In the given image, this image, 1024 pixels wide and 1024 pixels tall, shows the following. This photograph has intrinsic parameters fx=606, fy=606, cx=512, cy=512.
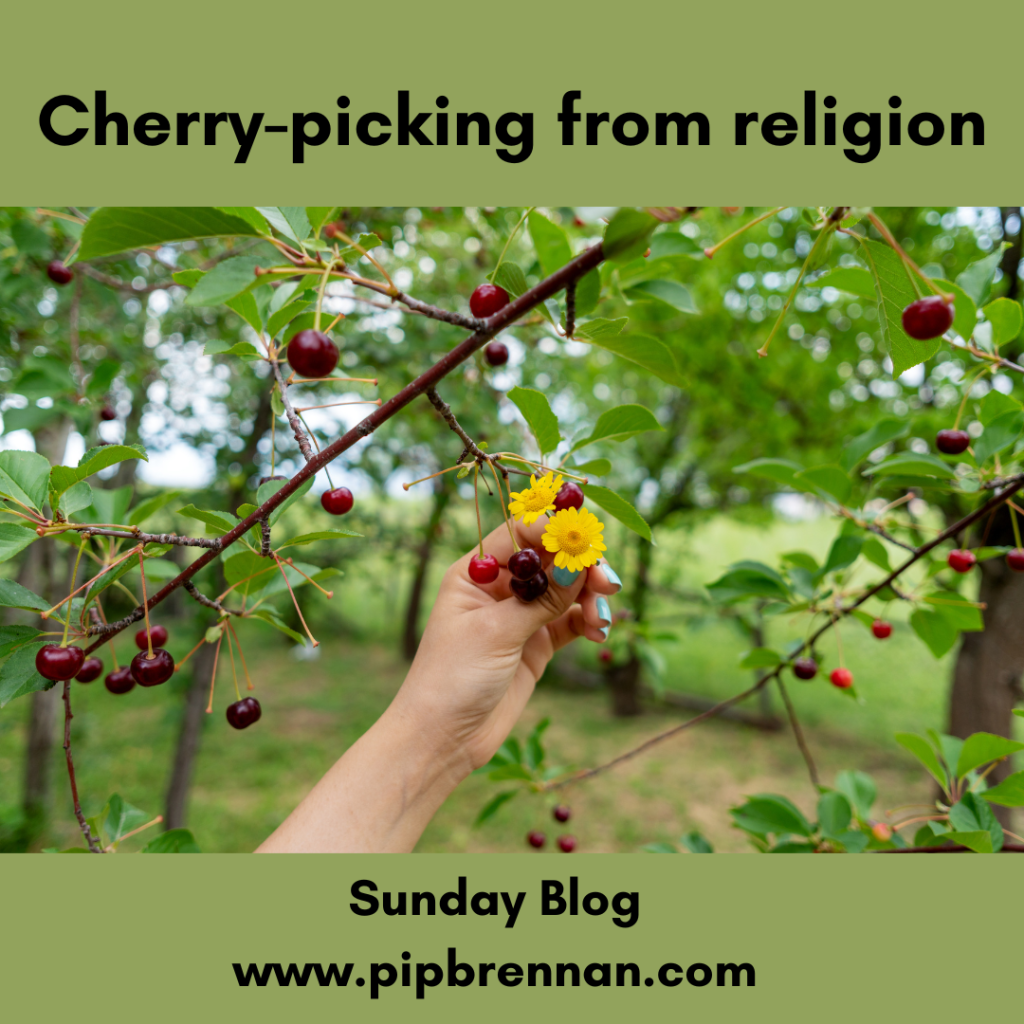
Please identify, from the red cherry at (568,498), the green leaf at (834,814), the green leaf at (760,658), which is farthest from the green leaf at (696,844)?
the red cherry at (568,498)

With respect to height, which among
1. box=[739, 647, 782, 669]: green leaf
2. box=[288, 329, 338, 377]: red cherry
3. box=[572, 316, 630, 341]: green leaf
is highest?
box=[572, 316, 630, 341]: green leaf

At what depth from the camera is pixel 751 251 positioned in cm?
466

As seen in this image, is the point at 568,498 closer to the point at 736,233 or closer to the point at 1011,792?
the point at 736,233

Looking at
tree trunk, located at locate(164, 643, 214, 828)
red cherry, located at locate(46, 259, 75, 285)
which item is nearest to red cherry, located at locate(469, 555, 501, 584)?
red cherry, located at locate(46, 259, 75, 285)

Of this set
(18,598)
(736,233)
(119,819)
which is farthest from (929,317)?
(119,819)

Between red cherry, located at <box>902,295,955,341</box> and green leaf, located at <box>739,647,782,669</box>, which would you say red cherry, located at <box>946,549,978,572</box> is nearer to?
green leaf, located at <box>739,647,782,669</box>

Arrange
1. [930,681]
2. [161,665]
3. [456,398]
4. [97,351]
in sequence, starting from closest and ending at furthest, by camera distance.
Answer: [161,665] < [456,398] < [97,351] < [930,681]

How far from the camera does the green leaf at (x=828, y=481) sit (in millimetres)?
1678

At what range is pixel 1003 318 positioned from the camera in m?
1.39

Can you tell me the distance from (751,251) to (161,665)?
16.0 ft

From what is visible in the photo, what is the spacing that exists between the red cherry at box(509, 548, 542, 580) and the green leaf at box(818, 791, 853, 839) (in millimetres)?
1125

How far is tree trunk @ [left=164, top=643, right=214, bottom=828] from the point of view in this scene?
143 inches
